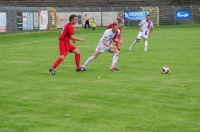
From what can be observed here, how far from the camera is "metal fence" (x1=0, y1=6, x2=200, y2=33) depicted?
4931cm

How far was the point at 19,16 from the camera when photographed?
50.7 meters

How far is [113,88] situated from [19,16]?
1490 inches

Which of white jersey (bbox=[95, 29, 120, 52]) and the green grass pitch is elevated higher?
white jersey (bbox=[95, 29, 120, 52])

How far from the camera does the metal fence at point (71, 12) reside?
49.3m

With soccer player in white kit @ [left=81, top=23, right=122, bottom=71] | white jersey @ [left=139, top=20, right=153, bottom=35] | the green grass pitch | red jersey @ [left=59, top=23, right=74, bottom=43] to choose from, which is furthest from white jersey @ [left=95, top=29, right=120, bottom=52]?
white jersey @ [left=139, top=20, right=153, bottom=35]

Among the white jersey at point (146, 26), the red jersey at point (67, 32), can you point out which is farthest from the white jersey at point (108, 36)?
the white jersey at point (146, 26)

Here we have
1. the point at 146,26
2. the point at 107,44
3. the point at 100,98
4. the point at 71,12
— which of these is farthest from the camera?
the point at 71,12

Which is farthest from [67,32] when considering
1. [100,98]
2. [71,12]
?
[71,12]

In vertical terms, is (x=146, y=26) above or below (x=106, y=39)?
above

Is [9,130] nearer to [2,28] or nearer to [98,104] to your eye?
[98,104]

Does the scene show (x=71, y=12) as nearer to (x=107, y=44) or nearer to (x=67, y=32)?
(x=107, y=44)

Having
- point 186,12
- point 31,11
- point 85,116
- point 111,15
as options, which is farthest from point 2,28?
point 85,116

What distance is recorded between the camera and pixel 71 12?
63750 millimetres

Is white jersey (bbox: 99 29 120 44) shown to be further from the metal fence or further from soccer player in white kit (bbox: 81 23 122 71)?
the metal fence
